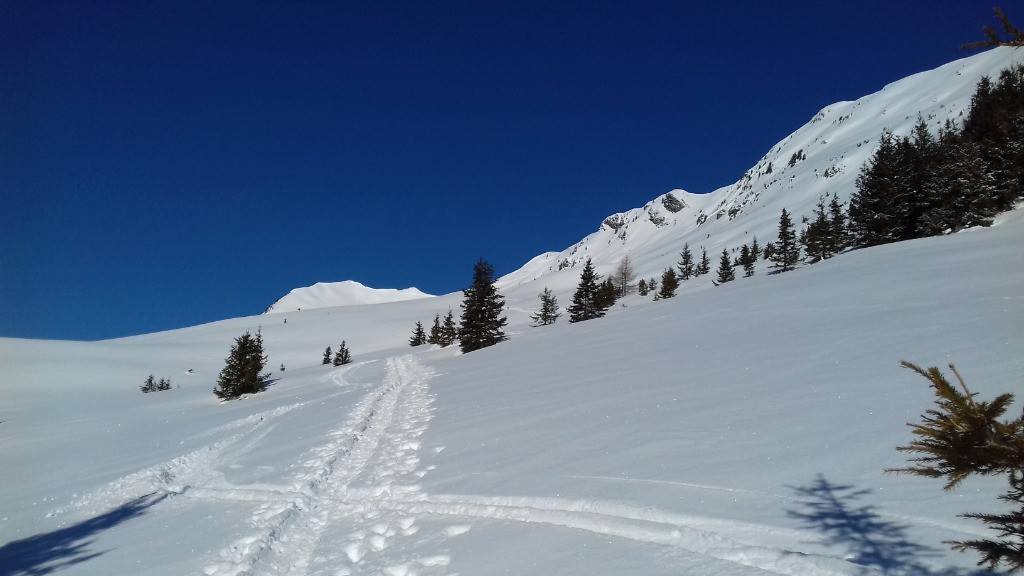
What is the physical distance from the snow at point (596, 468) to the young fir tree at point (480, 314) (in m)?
18.3

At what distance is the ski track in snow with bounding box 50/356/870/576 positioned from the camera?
14.9ft

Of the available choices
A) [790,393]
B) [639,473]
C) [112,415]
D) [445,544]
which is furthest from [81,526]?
[112,415]

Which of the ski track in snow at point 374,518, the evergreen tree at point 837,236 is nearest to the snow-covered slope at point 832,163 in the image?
the evergreen tree at point 837,236

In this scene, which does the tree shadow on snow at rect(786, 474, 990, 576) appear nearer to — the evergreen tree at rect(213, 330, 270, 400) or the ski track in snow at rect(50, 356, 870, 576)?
the ski track in snow at rect(50, 356, 870, 576)

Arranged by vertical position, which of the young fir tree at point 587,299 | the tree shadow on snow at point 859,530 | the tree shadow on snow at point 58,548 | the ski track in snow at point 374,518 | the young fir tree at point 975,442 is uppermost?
the young fir tree at point 587,299

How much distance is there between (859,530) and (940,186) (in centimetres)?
3980

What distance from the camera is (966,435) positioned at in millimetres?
1991

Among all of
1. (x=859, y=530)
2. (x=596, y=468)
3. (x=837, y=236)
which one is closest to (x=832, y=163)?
(x=837, y=236)

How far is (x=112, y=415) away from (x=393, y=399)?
16.6m

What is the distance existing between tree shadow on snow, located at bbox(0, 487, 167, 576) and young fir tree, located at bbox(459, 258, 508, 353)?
2896cm

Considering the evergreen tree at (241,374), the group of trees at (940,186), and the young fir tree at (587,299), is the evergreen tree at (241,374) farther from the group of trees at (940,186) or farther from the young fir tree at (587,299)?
the group of trees at (940,186)

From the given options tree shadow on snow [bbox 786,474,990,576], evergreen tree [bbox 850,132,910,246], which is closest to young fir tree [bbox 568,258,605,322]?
evergreen tree [bbox 850,132,910,246]

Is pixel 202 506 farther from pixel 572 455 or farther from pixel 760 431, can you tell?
pixel 760 431

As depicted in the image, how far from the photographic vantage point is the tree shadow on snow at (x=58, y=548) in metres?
6.28
